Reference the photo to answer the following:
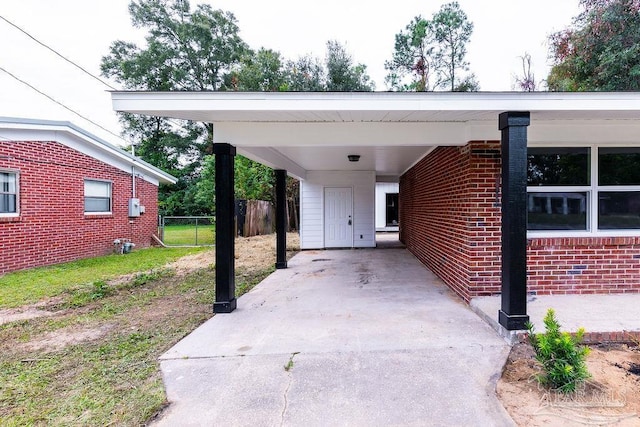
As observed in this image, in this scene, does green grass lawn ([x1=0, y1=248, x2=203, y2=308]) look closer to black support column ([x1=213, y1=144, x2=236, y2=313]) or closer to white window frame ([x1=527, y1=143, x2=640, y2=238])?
black support column ([x1=213, y1=144, x2=236, y2=313])

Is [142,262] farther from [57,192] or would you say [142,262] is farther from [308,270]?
[308,270]

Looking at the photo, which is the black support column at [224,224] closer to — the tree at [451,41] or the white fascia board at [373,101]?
the white fascia board at [373,101]

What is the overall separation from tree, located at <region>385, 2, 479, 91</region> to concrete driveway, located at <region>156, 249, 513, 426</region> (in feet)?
64.4

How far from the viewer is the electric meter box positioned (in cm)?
1059

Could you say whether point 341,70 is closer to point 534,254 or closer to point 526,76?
point 526,76

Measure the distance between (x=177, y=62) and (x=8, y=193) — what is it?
21040 mm

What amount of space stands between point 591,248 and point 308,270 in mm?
4828

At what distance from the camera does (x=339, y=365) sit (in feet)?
9.30

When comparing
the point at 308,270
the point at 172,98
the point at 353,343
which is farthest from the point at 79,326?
the point at 308,270

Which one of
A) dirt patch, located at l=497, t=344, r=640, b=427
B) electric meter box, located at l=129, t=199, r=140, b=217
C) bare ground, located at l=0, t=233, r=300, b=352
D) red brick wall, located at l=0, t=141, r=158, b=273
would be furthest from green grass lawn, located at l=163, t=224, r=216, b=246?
dirt patch, located at l=497, t=344, r=640, b=427

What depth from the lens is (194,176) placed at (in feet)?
88.6

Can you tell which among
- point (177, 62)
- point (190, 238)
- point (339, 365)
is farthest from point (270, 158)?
point (177, 62)

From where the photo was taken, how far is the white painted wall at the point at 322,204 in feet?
33.7

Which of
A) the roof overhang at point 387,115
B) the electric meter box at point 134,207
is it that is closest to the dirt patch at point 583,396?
the roof overhang at point 387,115
